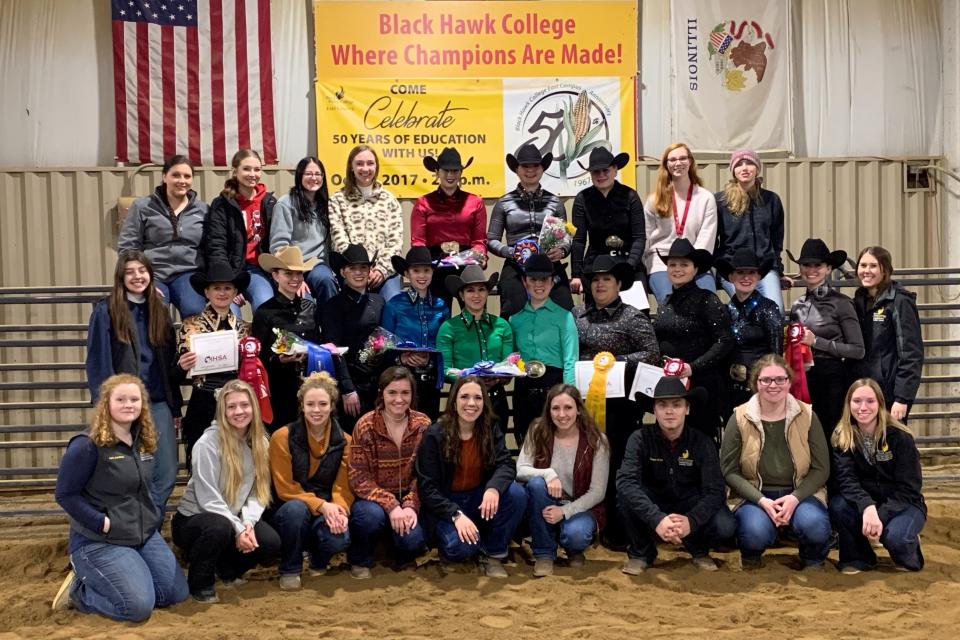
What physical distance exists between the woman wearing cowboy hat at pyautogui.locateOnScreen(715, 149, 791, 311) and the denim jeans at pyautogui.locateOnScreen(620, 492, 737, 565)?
5.85 ft

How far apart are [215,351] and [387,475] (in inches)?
51.2

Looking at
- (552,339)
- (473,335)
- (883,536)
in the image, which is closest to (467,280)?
(473,335)

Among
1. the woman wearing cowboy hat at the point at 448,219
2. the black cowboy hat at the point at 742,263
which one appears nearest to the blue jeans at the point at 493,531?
the woman wearing cowboy hat at the point at 448,219

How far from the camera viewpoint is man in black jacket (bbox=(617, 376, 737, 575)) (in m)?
6.47

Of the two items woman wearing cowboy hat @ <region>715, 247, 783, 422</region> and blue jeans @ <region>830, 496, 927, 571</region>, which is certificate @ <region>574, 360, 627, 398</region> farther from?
blue jeans @ <region>830, 496, 927, 571</region>

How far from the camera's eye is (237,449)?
629 centimetres

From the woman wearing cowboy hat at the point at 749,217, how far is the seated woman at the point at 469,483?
2.22 meters

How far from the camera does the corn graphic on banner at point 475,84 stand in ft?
35.6

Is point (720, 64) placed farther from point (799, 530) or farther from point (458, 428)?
point (458, 428)

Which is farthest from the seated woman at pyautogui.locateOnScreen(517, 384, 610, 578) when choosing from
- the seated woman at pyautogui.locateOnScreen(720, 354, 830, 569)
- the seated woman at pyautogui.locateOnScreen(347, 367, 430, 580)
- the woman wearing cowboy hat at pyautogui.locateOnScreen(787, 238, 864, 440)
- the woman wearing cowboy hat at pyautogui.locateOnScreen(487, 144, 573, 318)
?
the woman wearing cowboy hat at pyautogui.locateOnScreen(787, 238, 864, 440)

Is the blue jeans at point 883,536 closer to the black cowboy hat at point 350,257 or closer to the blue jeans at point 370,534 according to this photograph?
the blue jeans at point 370,534

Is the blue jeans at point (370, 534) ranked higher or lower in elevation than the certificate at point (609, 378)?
lower

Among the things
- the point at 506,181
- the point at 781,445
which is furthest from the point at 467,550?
the point at 506,181

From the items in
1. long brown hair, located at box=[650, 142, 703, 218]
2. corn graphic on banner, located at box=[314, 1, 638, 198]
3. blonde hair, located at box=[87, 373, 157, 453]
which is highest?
corn graphic on banner, located at box=[314, 1, 638, 198]
